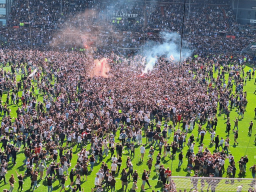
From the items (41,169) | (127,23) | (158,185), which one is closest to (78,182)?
(41,169)

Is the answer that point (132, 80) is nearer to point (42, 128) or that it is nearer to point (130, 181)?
point (42, 128)

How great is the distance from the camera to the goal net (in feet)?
46.9

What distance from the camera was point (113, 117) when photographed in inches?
1150

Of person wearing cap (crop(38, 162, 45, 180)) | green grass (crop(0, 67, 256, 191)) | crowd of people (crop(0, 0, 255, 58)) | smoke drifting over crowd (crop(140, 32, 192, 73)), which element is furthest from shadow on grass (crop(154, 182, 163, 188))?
crowd of people (crop(0, 0, 255, 58))

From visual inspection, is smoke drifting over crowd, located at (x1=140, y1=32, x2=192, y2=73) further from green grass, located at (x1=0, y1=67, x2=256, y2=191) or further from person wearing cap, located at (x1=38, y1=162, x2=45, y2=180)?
person wearing cap, located at (x1=38, y1=162, x2=45, y2=180)

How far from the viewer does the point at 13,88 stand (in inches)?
1473

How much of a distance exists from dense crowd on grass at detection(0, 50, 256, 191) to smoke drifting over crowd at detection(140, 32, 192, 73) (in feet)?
20.5

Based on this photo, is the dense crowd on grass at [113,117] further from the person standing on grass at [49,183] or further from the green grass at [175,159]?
the green grass at [175,159]

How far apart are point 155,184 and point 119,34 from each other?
49.3 metres

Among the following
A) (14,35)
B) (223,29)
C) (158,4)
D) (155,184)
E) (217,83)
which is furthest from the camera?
(158,4)

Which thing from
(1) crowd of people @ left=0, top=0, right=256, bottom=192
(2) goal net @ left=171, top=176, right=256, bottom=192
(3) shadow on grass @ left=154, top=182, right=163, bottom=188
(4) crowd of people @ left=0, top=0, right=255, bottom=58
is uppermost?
(4) crowd of people @ left=0, top=0, right=255, bottom=58

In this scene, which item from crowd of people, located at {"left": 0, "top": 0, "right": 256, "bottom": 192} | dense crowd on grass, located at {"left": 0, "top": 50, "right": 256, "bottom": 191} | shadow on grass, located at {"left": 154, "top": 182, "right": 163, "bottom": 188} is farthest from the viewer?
→ crowd of people, located at {"left": 0, "top": 0, "right": 256, "bottom": 192}

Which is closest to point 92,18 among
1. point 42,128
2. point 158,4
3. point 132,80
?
point 158,4

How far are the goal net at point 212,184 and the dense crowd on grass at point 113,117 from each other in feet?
1.78
